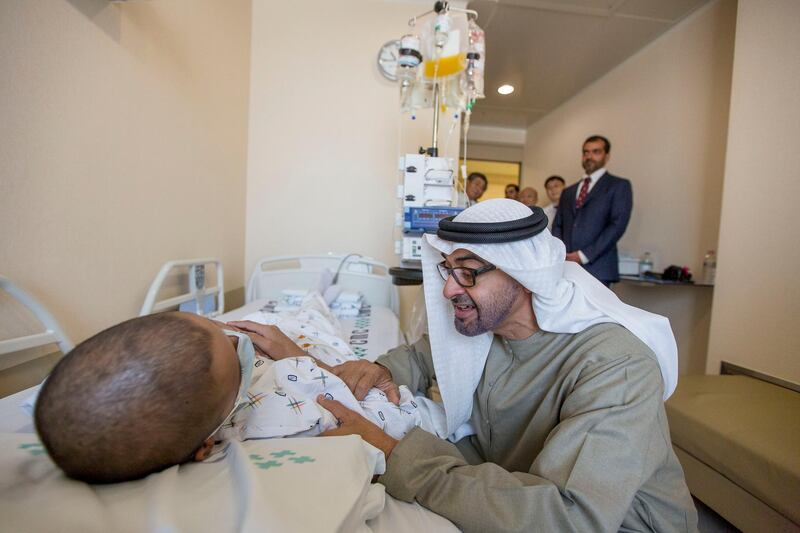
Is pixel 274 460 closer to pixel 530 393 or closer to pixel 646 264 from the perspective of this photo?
pixel 530 393

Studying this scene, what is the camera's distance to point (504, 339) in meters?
1.14

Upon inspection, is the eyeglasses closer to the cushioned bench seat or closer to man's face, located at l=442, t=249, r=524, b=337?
man's face, located at l=442, t=249, r=524, b=337

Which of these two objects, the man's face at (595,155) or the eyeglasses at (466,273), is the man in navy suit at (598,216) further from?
the eyeglasses at (466,273)

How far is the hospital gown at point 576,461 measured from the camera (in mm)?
661

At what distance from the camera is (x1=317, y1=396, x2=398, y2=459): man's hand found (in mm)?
828

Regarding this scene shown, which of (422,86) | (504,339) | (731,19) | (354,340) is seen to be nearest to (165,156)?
(354,340)

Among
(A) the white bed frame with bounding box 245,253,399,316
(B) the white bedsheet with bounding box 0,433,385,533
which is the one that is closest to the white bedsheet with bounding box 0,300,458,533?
(B) the white bedsheet with bounding box 0,433,385,533

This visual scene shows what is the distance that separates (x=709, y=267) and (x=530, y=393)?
2891mm

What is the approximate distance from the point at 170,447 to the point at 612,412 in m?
0.76

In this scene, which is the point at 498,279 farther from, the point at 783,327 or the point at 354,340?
the point at 783,327

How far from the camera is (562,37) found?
368 centimetres

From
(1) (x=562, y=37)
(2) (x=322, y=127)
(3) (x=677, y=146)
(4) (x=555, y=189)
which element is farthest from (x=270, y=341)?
(4) (x=555, y=189)

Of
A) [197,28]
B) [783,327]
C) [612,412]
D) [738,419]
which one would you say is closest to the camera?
[612,412]

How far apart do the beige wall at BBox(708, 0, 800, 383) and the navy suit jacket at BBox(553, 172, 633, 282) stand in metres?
0.84
